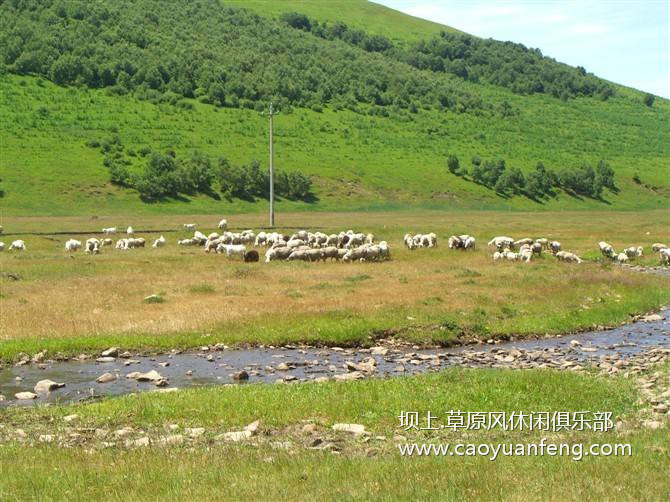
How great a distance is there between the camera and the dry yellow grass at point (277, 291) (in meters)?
24.5

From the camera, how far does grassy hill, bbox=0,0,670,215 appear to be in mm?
89688

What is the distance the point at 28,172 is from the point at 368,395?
8248 centimetres

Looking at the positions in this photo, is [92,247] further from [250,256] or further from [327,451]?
[327,451]

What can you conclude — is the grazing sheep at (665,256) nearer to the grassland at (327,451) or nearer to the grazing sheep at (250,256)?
the grazing sheep at (250,256)

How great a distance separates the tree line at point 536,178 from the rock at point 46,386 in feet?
332

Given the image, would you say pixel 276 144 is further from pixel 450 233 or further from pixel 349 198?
pixel 450 233

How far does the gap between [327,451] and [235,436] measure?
2.02 meters

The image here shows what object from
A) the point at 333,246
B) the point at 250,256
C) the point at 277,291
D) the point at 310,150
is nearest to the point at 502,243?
the point at 333,246

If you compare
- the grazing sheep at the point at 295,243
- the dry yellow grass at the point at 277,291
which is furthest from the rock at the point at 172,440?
the grazing sheep at the point at 295,243

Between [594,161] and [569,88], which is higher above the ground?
[569,88]

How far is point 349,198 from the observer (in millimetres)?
100688

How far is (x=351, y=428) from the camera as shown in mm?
12695

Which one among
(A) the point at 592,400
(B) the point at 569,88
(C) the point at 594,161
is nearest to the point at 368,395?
(A) the point at 592,400

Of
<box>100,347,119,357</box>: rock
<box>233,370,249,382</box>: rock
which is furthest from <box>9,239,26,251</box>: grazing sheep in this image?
<box>233,370,249,382</box>: rock
